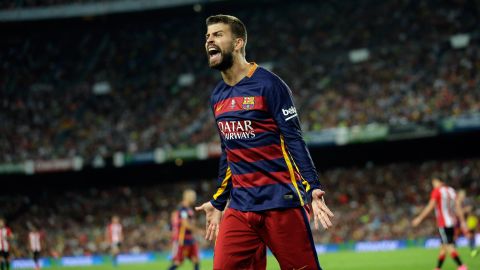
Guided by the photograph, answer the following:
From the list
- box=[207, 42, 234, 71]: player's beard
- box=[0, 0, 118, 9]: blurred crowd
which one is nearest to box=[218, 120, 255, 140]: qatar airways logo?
box=[207, 42, 234, 71]: player's beard

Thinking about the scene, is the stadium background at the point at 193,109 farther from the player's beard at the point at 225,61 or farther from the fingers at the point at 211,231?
the player's beard at the point at 225,61

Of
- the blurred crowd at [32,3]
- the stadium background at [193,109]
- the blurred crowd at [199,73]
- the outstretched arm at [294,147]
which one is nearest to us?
the outstretched arm at [294,147]

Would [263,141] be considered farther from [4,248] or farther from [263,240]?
[4,248]

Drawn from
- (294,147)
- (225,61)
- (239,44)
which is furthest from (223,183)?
(239,44)

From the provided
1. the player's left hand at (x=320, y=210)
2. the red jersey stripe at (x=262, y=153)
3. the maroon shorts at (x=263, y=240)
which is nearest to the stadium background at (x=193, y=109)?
the maroon shorts at (x=263, y=240)

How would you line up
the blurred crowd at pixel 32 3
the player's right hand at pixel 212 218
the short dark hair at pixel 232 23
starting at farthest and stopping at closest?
the blurred crowd at pixel 32 3 → the player's right hand at pixel 212 218 → the short dark hair at pixel 232 23

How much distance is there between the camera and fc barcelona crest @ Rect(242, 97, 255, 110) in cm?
554

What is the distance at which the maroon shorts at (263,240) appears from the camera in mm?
5383

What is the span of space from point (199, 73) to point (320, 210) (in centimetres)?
3948

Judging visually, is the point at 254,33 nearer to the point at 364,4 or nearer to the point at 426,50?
the point at 364,4

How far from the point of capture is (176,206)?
39.9 meters

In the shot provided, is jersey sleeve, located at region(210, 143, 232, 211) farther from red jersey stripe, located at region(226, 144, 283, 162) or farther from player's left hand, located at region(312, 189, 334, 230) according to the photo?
player's left hand, located at region(312, 189, 334, 230)

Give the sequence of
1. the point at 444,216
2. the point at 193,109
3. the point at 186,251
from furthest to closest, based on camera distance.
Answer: the point at 193,109 < the point at 186,251 < the point at 444,216

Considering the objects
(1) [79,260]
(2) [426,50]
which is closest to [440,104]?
(2) [426,50]
